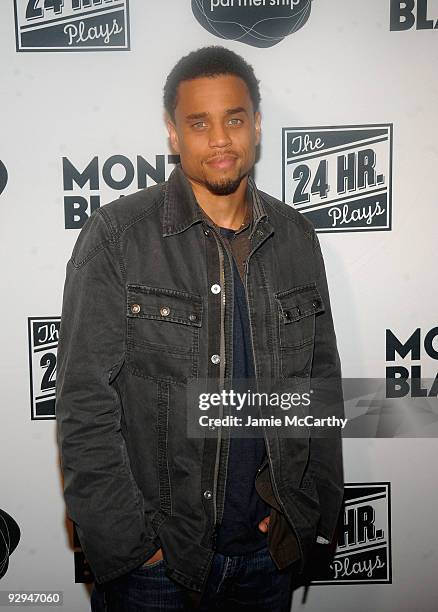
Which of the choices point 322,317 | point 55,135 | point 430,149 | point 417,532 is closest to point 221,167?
point 322,317

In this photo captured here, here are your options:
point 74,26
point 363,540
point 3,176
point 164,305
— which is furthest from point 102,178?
point 363,540

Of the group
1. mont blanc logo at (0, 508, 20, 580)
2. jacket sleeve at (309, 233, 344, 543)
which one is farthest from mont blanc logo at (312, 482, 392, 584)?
mont blanc logo at (0, 508, 20, 580)

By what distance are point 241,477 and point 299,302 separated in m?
0.41

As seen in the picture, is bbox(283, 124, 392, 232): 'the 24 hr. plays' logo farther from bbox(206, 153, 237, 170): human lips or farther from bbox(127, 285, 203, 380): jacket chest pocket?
bbox(127, 285, 203, 380): jacket chest pocket

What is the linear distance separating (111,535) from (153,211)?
0.68m

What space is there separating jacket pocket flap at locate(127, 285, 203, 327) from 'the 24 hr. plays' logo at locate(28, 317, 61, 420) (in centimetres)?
62

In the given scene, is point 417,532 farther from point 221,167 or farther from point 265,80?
point 265,80

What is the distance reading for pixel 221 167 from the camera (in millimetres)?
1338

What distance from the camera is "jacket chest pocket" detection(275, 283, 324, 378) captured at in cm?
138

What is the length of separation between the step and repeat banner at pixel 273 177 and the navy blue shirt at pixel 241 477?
60cm

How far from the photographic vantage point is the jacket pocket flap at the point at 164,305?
4.15 ft

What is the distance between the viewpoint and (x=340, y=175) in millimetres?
1801

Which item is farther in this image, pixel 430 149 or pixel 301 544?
pixel 430 149

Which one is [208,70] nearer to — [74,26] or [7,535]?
[74,26]
